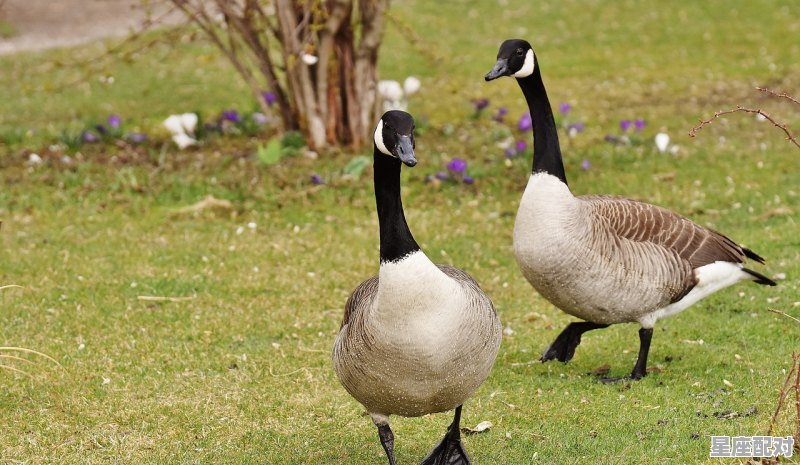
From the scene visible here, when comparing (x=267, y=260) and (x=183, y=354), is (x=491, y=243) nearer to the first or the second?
(x=267, y=260)

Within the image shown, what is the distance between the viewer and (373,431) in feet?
18.5

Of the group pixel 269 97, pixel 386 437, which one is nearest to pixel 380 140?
pixel 386 437

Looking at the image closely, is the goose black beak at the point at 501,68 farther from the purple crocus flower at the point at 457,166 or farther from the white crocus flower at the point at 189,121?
the white crocus flower at the point at 189,121

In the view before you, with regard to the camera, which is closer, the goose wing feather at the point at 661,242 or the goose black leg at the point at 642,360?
the goose wing feather at the point at 661,242

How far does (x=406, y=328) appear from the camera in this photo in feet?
13.9

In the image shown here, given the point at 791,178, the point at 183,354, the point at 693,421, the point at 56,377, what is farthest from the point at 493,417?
the point at 791,178

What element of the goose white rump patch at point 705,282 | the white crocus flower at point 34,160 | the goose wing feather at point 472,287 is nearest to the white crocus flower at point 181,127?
the white crocus flower at point 34,160

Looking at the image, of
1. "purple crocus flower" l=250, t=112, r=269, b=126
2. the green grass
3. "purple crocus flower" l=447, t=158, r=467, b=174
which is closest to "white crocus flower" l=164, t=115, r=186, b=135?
the green grass

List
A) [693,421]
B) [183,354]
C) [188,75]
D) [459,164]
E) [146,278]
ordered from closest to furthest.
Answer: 1. [693,421]
2. [183,354]
3. [146,278]
4. [459,164]
5. [188,75]

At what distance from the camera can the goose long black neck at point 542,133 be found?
6023mm

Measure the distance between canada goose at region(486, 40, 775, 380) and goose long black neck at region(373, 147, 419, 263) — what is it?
1.61m

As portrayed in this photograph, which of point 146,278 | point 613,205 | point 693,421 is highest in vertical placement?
point 613,205

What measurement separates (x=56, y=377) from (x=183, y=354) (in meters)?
0.85

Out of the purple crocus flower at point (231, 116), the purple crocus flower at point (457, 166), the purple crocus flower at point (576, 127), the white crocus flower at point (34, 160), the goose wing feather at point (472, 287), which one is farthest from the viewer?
the purple crocus flower at point (231, 116)
